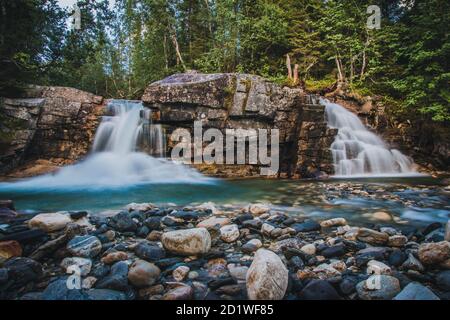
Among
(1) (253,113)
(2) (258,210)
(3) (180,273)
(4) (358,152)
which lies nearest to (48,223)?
(3) (180,273)

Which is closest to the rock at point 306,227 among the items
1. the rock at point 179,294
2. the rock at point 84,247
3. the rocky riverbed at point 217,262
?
the rocky riverbed at point 217,262

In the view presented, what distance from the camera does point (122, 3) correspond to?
89.5 ft

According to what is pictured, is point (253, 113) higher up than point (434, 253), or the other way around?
point (253, 113)

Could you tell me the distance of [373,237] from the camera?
3562 mm

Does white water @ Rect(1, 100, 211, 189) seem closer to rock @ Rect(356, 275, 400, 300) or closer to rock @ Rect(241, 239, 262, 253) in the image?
rock @ Rect(241, 239, 262, 253)

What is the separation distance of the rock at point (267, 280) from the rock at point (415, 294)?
94cm

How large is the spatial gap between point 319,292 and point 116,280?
1827 millimetres

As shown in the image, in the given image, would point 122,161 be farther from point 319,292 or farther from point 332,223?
point 319,292

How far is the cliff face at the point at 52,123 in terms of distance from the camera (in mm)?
11039

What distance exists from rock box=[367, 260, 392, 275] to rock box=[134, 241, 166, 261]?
2233 millimetres

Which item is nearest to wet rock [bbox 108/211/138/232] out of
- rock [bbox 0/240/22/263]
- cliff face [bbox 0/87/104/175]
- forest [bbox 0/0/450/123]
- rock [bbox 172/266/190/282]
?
rock [bbox 0/240/22/263]

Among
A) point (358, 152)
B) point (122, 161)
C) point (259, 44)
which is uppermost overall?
point (259, 44)

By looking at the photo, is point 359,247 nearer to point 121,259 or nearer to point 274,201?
point 121,259
